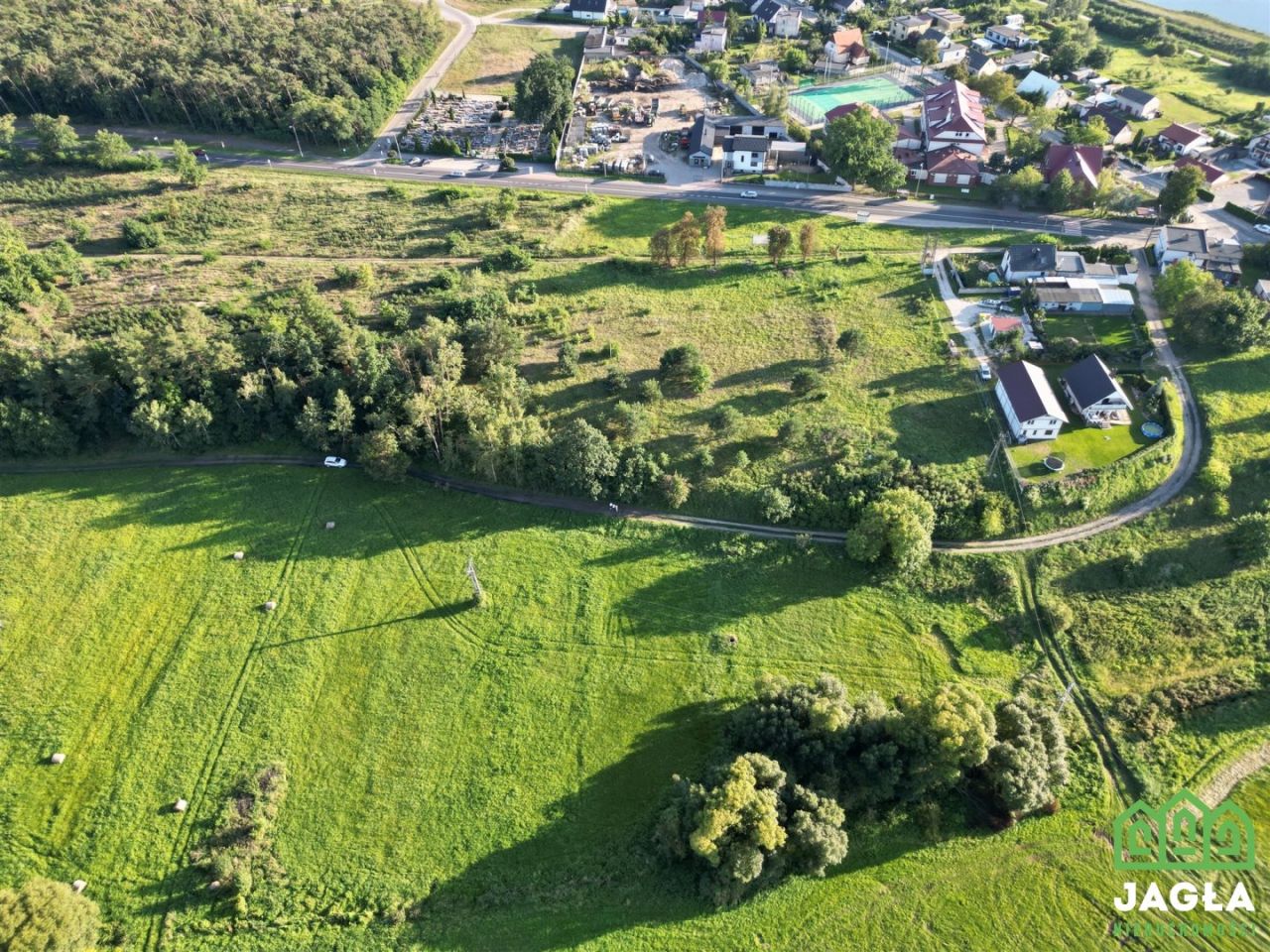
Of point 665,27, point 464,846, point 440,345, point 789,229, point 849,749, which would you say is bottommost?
point 464,846

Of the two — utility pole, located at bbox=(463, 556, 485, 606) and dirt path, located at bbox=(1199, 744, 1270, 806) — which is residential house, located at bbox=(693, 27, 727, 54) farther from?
dirt path, located at bbox=(1199, 744, 1270, 806)

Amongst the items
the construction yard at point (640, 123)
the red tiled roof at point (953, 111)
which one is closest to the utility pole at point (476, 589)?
the construction yard at point (640, 123)

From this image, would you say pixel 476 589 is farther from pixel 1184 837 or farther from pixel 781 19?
pixel 781 19

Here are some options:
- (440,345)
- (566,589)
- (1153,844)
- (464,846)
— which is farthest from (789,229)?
(464,846)

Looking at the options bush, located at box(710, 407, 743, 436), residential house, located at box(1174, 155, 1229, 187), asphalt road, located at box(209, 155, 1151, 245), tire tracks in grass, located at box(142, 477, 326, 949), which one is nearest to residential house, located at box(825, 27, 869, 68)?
asphalt road, located at box(209, 155, 1151, 245)

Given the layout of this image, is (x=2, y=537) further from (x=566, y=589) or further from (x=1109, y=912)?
(x=1109, y=912)

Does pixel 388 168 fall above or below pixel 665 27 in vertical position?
below

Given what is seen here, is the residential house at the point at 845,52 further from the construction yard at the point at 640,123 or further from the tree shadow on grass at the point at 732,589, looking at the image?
the tree shadow on grass at the point at 732,589
